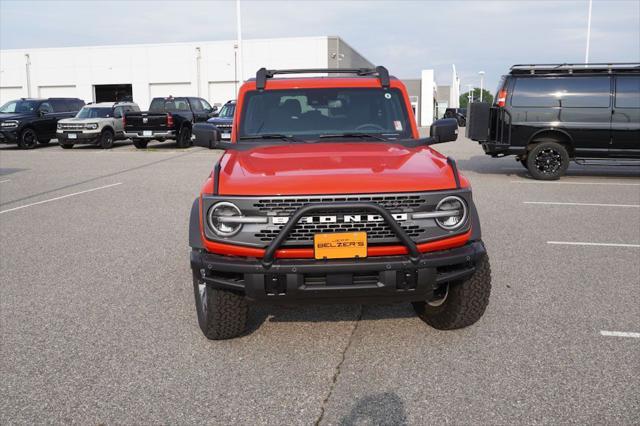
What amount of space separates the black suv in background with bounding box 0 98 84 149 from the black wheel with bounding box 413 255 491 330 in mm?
22283

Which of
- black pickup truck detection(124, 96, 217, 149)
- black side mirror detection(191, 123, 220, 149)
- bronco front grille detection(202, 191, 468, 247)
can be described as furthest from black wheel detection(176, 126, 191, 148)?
bronco front grille detection(202, 191, 468, 247)

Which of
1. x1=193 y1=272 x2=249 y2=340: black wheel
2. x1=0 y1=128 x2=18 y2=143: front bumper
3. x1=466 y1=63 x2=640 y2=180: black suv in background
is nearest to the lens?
x1=193 y1=272 x2=249 y2=340: black wheel

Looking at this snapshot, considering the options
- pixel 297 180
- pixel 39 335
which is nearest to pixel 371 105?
pixel 297 180

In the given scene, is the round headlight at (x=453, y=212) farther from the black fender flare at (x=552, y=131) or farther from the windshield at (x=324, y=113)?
the black fender flare at (x=552, y=131)

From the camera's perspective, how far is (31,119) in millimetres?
23203

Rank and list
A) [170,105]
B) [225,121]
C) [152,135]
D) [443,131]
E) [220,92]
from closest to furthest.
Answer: [443,131] → [225,121] → [152,135] → [170,105] → [220,92]

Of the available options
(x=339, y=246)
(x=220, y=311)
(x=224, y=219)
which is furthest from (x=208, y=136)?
(x=339, y=246)

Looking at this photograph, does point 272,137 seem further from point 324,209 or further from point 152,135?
point 152,135

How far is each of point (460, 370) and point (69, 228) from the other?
251 inches

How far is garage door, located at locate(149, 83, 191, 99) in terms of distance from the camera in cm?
4909

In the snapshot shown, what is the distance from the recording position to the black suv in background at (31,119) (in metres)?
22.5

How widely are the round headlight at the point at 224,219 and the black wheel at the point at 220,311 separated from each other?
395 millimetres

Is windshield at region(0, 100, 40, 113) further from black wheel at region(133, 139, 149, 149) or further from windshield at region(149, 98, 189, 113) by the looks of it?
windshield at region(149, 98, 189, 113)

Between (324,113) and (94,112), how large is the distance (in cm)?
2099
